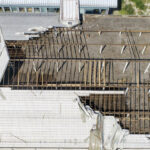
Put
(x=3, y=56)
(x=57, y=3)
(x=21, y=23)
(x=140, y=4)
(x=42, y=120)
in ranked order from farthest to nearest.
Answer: (x=140, y=4) < (x=57, y=3) < (x=21, y=23) < (x=3, y=56) < (x=42, y=120)

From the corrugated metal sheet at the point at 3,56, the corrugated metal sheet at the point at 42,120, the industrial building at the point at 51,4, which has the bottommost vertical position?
the corrugated metal sheet at the point at 42,120

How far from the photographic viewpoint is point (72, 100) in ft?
93.1

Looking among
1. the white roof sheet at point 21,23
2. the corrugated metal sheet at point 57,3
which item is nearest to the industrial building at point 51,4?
the corrugated metal sheet at point 57,3

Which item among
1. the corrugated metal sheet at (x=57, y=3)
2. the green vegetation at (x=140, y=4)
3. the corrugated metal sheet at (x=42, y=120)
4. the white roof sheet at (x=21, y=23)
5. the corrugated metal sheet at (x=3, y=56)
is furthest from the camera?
the green vegetation at (x=140, y=4)

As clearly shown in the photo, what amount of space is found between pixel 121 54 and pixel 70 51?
7670 millimetres

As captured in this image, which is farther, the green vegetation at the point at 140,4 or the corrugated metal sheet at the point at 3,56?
the green vegetation at the point at 140,4

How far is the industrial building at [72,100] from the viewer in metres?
27.5

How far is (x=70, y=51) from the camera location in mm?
31453

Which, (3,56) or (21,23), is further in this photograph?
(21,23)

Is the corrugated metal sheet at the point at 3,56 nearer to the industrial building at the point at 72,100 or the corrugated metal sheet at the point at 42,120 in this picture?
the industrial building at the point at 72,100

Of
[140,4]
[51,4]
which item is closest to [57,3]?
[51,4]

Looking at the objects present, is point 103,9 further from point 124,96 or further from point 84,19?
point 124,96

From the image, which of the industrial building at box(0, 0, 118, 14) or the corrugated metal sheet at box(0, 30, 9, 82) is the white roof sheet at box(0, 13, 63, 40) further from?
the corrugated metal sheet at box(0, 30, 9, 82)

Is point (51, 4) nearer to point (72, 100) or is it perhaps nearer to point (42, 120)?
point (72, 100)
